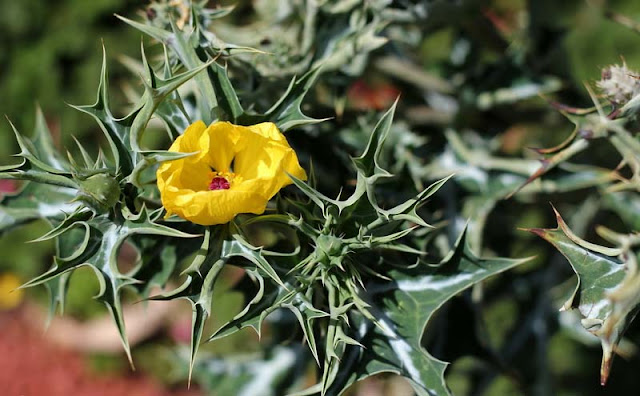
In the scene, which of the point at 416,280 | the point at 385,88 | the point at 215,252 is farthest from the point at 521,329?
the point at 385,88

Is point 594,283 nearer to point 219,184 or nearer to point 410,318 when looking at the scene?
point 410,318

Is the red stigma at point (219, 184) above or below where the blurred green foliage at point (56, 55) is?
above

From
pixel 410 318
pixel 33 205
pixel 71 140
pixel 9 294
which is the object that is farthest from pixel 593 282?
→ pixel 9 294

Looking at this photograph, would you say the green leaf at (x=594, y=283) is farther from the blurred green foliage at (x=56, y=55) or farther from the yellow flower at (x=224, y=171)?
the blurred green foliage at (x=56, y=55)

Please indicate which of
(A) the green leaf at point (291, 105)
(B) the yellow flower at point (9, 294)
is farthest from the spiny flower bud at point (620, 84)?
(B) the yellow flower at point (9, 294)

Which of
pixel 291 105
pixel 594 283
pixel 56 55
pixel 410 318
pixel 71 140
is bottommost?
pixel 71 140

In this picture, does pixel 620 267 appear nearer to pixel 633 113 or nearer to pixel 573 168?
pixel 633 113
